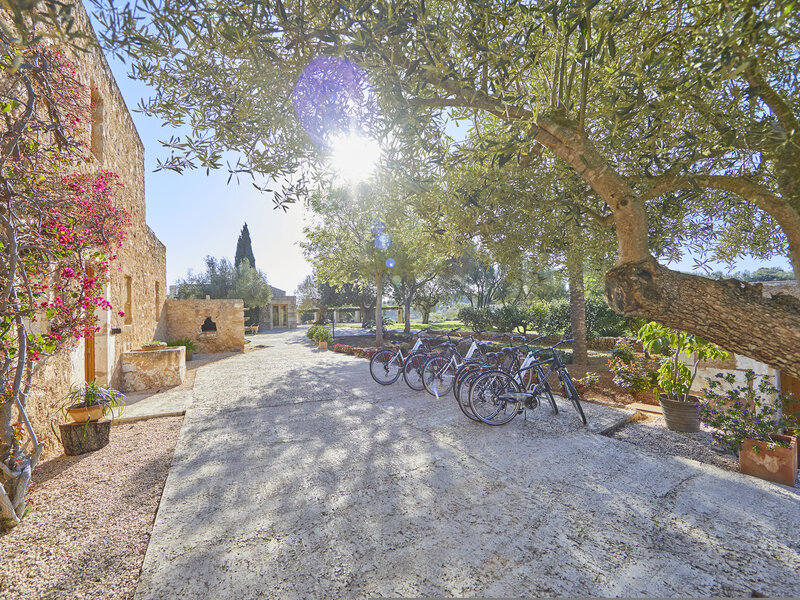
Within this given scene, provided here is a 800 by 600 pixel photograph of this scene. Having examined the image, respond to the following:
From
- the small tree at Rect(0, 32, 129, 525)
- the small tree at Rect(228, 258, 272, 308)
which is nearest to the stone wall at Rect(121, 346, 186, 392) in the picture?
the small tree at Rect(0, 32, 129, 525)

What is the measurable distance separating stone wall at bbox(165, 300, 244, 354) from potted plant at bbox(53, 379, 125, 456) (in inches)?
321

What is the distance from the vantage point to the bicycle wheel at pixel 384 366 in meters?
6.74

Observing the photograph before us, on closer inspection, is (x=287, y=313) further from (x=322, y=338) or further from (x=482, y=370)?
(x=482, y=370)

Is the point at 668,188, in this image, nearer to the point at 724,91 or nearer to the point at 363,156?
the point at 724,91

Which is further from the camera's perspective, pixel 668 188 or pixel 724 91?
pixel 724 91

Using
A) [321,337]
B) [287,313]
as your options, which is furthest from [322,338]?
[287,313]

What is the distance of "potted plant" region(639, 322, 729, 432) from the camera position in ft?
13.8

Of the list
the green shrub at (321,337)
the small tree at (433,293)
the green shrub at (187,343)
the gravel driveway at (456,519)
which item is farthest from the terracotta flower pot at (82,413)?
the small tree at (433,293)

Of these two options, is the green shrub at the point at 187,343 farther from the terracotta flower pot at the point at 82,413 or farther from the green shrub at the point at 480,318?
the green shrub at the point at 480,318

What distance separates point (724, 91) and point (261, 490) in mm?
5261

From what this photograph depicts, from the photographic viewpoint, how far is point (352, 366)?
9.13 metres

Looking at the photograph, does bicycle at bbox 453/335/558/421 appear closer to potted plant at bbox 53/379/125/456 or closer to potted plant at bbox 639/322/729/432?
potted plant at bbox 639/322/729/432

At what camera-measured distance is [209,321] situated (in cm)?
1234

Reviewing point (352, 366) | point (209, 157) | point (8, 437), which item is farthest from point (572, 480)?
point (352, 366)
